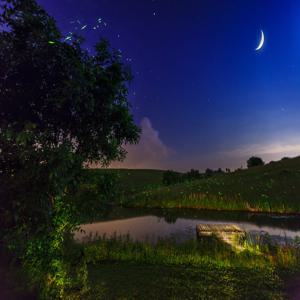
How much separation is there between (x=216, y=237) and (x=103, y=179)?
13600 millimetres

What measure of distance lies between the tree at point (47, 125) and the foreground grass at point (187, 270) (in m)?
2.57

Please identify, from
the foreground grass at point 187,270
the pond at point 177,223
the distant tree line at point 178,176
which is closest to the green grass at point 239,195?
the pond at point 177,223

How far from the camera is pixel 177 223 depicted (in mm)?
33094

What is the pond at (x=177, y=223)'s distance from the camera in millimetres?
26422

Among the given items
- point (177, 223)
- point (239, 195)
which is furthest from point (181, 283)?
point (239, 195)

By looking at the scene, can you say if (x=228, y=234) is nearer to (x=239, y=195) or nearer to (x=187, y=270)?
(x=187, y=270)

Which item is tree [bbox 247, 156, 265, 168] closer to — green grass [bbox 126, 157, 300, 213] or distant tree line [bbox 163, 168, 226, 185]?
distant tree line [bbox 163, 168, 226, 185]

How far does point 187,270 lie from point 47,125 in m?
10.3

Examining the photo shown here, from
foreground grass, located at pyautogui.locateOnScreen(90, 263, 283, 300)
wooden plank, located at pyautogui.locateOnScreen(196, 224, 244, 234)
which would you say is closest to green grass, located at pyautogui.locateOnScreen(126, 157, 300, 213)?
wooden plank, located at pyautogui.locateOnScreen(196, 224, 244, 234)

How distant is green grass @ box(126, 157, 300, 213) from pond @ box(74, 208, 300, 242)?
2177 millimetres

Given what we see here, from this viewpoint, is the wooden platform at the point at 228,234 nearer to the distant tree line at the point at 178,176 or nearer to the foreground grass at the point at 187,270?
the foreground grass at the point at 187,270

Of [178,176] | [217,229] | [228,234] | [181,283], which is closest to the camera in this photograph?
[181,283]

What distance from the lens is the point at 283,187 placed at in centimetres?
4919

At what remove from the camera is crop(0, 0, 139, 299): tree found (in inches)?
272
